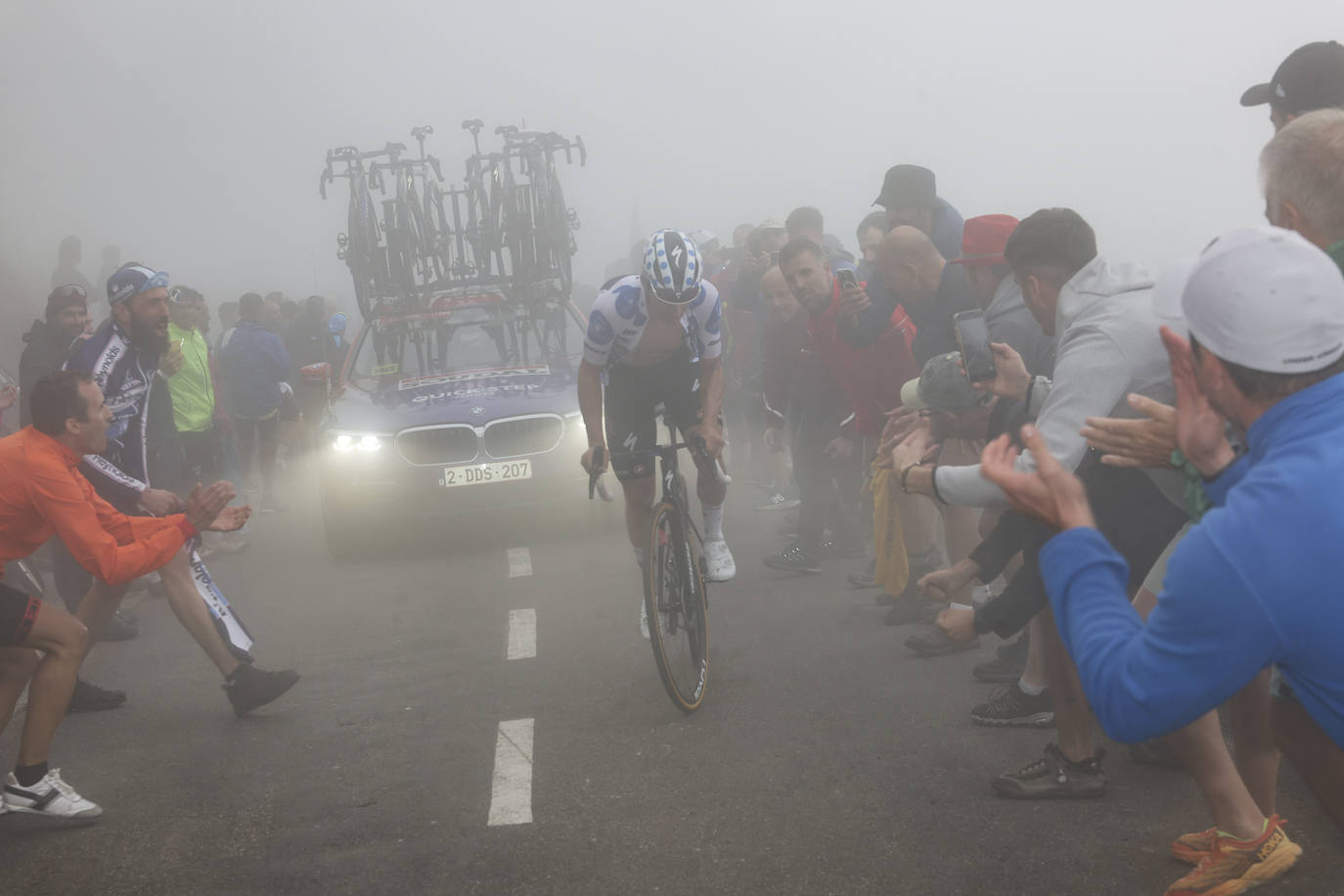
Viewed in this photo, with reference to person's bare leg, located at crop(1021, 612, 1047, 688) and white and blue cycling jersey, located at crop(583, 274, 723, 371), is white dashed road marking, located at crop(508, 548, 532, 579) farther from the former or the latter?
person's bare leg, located at crop(1021, 612, 1047, 688)

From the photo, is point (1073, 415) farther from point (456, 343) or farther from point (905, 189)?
point (456, 343)

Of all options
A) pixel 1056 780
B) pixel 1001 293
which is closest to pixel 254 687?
pixel 1056 780

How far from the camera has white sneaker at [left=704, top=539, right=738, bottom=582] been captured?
686 cm

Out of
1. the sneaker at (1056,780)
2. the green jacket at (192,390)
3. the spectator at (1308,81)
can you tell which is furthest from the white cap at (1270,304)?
the green jacket at (192,390)

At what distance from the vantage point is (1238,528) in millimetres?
2125

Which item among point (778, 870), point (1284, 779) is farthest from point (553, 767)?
point (1284, 779)

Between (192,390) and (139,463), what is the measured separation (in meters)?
4.91

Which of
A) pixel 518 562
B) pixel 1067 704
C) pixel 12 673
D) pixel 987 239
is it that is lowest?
pixel 518 562

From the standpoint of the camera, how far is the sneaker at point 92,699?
6.62m

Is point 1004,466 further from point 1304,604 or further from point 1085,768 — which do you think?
point 1085,768

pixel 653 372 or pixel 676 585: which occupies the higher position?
pixel 653 372

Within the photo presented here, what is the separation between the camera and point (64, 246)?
1791 centimetres

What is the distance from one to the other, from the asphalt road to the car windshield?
3.51 metres

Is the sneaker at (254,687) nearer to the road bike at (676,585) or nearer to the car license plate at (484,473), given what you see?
the road bike at (676,585)
